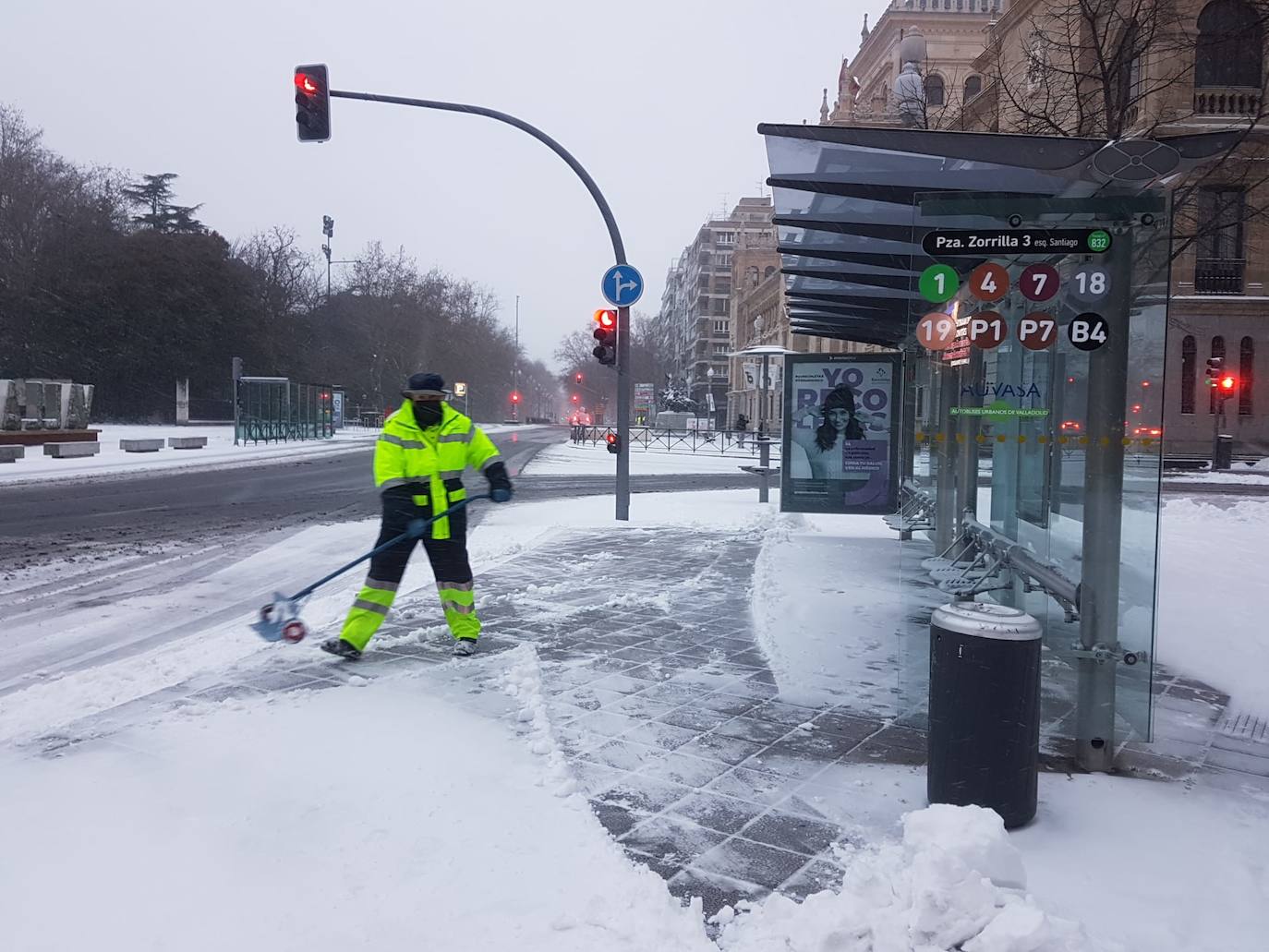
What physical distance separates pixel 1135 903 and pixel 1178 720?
231 centimetres

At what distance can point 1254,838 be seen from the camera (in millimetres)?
3506

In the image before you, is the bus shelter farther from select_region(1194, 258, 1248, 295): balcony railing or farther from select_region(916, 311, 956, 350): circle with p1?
select_region(1194, 258, 1248, 295): balcony railing

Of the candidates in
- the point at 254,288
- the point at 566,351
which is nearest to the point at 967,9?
the point at 254,288

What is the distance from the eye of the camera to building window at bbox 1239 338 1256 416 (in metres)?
30.4

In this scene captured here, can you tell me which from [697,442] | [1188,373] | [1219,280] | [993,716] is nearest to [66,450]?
[697,442]

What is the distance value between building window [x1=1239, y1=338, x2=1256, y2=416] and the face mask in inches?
1267

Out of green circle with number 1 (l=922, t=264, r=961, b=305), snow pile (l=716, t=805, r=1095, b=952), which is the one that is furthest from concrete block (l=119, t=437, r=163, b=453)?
snow pile (l=716, t=805, r=1095, b=952)

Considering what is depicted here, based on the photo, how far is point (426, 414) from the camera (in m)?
5.85

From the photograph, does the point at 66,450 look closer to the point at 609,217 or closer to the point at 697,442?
the point at 609,217

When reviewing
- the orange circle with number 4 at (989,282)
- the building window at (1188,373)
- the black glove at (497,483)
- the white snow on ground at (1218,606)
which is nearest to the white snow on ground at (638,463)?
the building window at (1188,373)

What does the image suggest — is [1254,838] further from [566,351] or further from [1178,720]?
[566,351]

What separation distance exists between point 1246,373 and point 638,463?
1988cm

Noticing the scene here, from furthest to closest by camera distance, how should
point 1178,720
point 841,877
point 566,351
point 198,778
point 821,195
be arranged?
1. point 566,351
2. point 821,195
3. point 1178,720
4. point 198,778
5. point 841,877

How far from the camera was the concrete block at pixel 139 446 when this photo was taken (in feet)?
88.3
